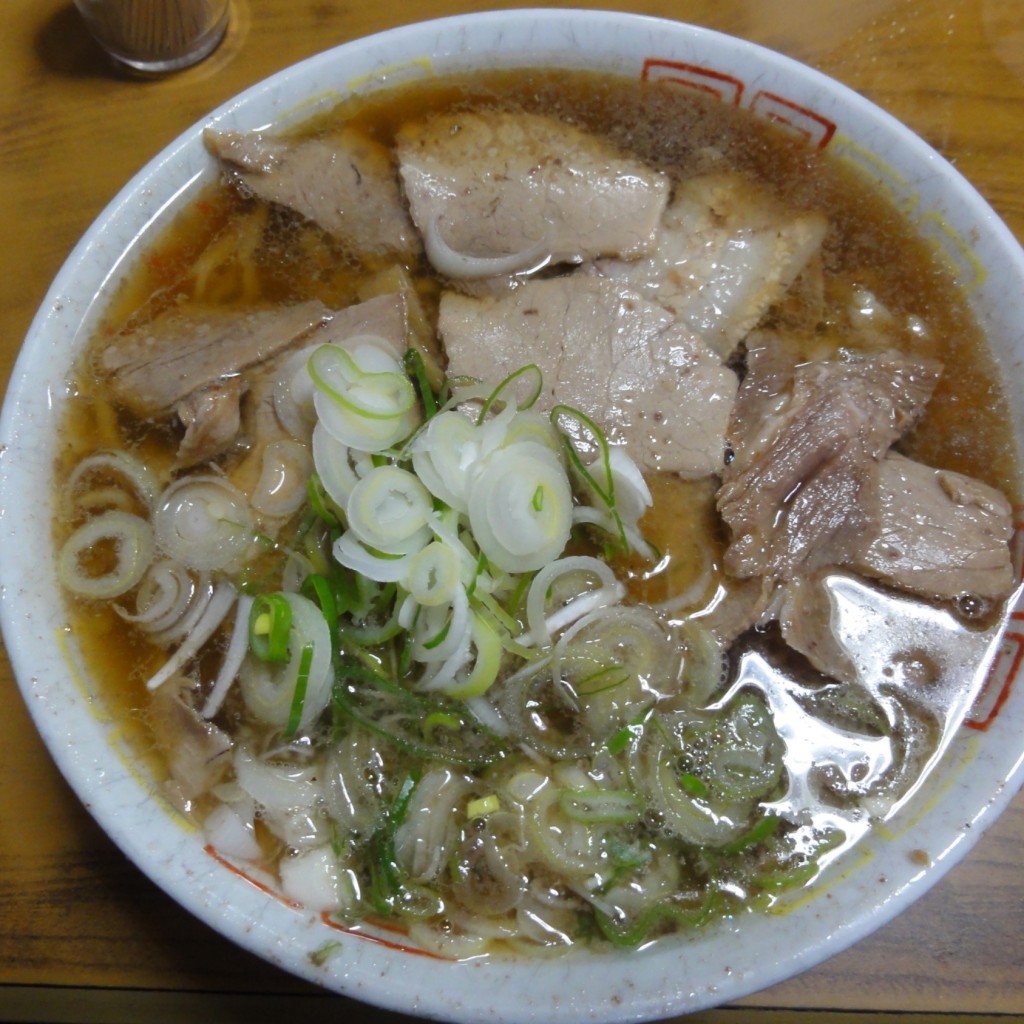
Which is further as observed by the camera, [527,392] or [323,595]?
[527,392]

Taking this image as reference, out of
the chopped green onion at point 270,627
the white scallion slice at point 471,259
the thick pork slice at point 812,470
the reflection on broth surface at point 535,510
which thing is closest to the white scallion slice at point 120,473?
the reflection on broth surface at point 535,510

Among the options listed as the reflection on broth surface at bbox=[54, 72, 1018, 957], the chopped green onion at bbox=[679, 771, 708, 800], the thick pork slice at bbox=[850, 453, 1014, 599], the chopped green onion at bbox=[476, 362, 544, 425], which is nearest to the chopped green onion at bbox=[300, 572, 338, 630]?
the reflection on broth surface at bbox=[54, 72, 1018, 957]

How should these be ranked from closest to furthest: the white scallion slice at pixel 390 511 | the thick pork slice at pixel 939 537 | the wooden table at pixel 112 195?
the white scallion slice at pixel 390 511
the thick pork slice at pixel 939 537
the wooden table at pixel 112 195

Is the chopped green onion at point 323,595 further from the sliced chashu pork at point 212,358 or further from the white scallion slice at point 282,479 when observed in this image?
the sliced chashu pork at point 212,358

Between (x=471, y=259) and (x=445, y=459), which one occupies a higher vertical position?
(x=471, y=259)

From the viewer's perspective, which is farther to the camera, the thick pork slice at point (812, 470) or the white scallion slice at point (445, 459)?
the thick pork slice at point (812, 470)

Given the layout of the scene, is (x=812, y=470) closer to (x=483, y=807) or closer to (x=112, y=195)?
(x=483, y=807)

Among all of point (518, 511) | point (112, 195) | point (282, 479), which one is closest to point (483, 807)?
point (518, 511)
